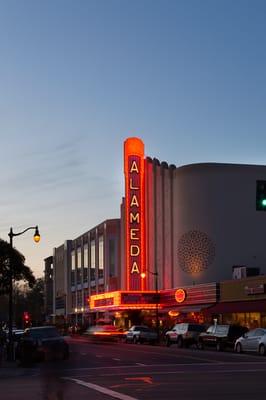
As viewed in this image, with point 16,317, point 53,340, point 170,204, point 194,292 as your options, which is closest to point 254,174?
point 170,204

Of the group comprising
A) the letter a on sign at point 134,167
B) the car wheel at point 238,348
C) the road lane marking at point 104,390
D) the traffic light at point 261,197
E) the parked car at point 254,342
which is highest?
the letter a on sign at point 134,167

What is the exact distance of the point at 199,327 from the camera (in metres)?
49.4

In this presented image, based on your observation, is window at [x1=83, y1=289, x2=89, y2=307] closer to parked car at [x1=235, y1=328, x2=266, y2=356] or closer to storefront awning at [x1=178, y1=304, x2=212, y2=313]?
storefront awning at [x1=178, y1=304, x2=212, y2=313]

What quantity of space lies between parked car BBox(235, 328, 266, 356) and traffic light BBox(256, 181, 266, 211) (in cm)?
1434

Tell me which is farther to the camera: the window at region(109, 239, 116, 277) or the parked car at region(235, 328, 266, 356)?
the window at region(109, 239, 116, 277)

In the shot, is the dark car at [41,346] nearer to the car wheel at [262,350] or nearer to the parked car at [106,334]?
the car wheel at [262,350]

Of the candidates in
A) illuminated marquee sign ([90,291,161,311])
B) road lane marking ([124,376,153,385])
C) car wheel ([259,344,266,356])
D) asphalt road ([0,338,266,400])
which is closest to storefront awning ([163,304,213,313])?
illuminated marquee sign ([90,291,161,311])

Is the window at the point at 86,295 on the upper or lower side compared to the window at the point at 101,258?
lower

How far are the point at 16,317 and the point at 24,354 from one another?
120m

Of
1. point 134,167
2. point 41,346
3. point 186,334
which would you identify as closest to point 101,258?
point 134,167

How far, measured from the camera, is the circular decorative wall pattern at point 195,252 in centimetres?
7094

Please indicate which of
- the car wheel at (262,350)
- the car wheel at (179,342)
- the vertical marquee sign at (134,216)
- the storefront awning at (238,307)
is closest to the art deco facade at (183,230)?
the vertical marquee sign at (134,216)

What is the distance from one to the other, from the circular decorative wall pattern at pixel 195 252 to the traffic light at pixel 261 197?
159 feet

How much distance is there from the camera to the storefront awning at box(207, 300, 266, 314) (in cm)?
5328
